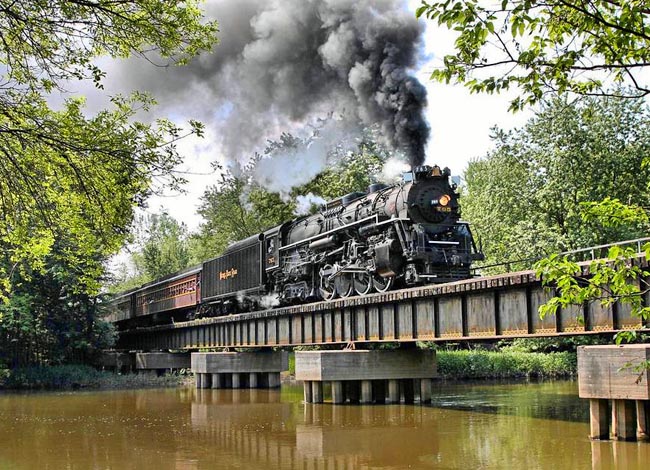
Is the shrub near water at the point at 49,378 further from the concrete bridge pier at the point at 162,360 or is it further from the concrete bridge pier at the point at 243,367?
the concrete bridge pier at the point at 243,367

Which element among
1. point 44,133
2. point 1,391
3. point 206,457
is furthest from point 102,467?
point 1,391

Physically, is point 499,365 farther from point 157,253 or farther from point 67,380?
point 157,253

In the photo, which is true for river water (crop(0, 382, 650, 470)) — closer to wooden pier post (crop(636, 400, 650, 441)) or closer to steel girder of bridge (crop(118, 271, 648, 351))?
wooden pier post (crop(636, 400, 650, 441))

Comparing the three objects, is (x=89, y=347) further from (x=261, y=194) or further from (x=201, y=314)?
(x=261, y=194)

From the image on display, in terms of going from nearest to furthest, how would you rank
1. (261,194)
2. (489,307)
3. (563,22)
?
(563,22) < (489,307) < (261,194)

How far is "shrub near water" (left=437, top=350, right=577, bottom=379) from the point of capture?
41469 mm

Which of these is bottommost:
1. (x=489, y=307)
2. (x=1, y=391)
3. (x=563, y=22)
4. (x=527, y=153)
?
(x=1, y=391)

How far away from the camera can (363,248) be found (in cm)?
2450

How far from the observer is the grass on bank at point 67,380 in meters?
37.5

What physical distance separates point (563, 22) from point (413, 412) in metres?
17.1

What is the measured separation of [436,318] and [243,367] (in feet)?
55.6

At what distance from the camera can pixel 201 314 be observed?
39344 mm

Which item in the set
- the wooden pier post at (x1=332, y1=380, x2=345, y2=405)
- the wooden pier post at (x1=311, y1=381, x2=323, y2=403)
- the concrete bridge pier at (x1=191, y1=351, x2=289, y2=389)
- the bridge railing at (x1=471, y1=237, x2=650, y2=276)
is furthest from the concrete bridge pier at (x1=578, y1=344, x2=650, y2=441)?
the concrete bridge pier at (x1=191, y1=351, x2=289, y2=389)

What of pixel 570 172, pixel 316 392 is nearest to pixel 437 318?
pixel 316 392
